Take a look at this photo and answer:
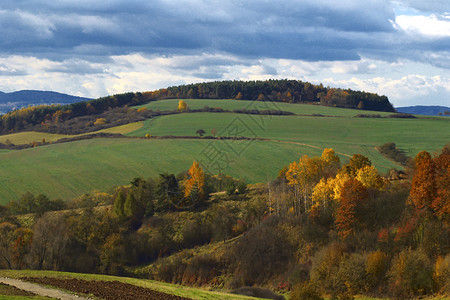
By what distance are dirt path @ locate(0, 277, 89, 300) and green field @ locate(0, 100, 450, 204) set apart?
204ft

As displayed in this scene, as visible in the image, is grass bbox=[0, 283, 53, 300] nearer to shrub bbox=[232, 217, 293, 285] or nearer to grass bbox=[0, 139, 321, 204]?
shrub bbox=[232, 217, 293, 285]

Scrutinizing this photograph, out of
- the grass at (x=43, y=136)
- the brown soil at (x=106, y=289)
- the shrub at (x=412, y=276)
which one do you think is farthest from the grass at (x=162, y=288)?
the grass at (x=43, y=136)

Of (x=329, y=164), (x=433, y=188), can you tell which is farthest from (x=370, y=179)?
(x=329, y=164)

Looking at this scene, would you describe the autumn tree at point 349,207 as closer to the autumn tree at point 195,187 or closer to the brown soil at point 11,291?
the autumn tree at point 195,187

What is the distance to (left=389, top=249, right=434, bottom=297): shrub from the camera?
45.0m

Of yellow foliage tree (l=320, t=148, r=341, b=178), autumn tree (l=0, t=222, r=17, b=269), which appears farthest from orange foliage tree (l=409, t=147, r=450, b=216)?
autumn tree (l=0, t=222, r=17, b=269)

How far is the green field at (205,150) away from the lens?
108m

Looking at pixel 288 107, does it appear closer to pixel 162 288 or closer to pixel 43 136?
pixel 43 136

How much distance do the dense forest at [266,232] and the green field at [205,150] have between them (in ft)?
33.3

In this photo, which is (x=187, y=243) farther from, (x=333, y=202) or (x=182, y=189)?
(x=333, y=202)

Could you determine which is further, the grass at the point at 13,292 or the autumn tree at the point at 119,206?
the autumn tree at the point at 119,206

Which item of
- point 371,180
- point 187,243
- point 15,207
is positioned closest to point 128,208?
point 187,243

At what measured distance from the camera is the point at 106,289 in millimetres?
38562

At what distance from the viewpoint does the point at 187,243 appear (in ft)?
268
